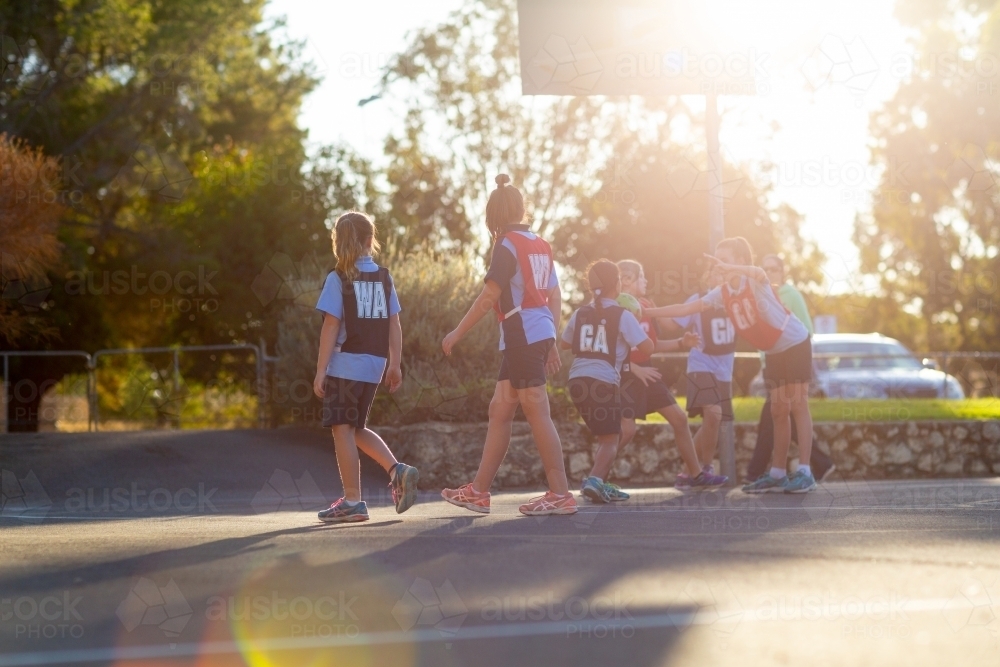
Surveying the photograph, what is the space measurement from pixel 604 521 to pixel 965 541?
188 cm

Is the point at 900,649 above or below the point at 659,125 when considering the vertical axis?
below

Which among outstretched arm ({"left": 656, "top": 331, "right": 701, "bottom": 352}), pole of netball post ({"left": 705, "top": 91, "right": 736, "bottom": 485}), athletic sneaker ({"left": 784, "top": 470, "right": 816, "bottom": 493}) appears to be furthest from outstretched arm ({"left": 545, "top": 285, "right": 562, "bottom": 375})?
pole of netball post ({"left": 705, "top": 91, "right": 736, "bottom": 485})

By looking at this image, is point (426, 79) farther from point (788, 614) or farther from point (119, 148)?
point (788, 614)

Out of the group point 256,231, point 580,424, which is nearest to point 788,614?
point 580,424

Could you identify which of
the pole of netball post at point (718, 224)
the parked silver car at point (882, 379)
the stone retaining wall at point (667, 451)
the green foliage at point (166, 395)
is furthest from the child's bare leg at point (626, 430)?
the parked silver car at point (882, 379)

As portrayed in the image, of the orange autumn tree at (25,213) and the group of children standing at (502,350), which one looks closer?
the group of children standing at (502,350)

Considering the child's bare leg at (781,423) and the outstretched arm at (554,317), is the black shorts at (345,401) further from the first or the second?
the child's bare leg at (781,423)

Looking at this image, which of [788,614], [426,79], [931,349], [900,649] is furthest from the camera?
[931,349]

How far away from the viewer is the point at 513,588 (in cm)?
466

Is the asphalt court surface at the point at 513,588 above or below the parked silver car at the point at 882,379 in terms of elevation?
above

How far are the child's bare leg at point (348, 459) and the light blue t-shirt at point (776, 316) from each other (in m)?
3.30

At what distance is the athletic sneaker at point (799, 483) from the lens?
918 centimetres

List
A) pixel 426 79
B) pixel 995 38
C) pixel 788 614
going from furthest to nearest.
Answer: pixel 426 79 < pixel 995 38 < pixel 788 614

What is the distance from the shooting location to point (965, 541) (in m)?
6.02
